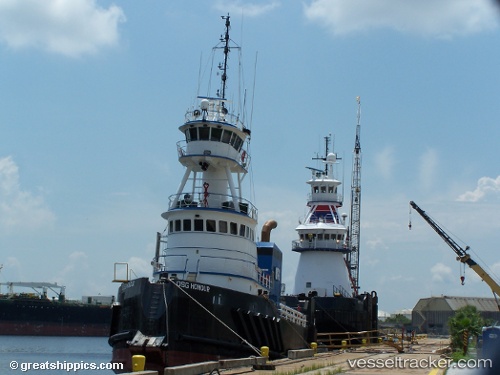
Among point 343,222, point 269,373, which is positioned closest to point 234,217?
point 269,373

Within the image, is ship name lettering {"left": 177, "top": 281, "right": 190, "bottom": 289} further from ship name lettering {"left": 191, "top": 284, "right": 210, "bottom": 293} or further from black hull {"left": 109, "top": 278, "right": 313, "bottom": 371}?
ship name lettering {"left": 191, "top": 284, "right": 210, "bottom": 293}

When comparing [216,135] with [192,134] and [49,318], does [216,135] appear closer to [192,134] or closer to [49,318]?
[192,134]

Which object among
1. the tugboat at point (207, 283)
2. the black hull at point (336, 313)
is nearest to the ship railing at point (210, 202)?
the tugboat at point (207, 283)

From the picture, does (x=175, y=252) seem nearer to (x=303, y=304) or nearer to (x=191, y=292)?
(x=191, y=292)

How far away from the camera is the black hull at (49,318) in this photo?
9862cm

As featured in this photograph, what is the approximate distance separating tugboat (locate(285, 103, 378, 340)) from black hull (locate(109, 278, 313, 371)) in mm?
21340

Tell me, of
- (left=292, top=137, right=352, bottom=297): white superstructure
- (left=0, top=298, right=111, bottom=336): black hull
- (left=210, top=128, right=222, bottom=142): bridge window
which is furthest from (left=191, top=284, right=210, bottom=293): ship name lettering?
(left=0, top=298, right=111, bottom=336): black hull

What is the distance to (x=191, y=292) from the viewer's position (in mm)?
25641

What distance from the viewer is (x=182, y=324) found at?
25.1m

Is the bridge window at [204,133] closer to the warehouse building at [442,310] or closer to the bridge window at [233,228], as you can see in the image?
the bridge window at [233,228]

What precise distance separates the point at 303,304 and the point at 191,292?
23.9m

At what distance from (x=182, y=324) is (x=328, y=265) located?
34500mm

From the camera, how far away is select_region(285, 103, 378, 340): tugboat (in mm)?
50219

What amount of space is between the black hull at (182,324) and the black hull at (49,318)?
75093 mm
